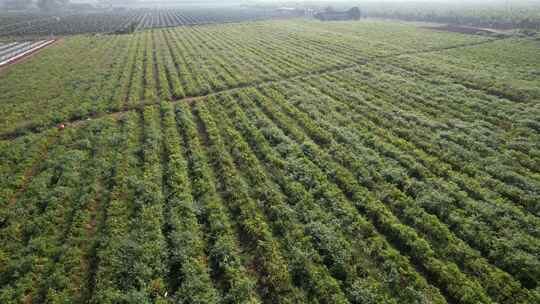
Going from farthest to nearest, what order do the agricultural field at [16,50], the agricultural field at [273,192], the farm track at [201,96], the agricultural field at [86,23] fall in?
the agricultural field at [86,23] < the agricultural field at [16,50] < the farm track at [201,96] < the agricultural field at [273,192]

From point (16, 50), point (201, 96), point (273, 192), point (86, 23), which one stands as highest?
point (86, 23)

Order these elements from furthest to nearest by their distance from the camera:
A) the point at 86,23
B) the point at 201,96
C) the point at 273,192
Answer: the point at 86,23 → the point at 201,96 → the point at 273,192

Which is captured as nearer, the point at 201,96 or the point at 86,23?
the point at 201,96

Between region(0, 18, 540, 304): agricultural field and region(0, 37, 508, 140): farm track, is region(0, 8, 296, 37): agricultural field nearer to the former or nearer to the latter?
region(0, 18, 540, 304): agricultural field

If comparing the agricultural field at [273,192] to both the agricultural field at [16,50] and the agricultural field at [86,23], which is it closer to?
the agricultural field at [16,50]

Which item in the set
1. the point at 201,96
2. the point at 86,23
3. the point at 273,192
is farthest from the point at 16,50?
the point at 86,23

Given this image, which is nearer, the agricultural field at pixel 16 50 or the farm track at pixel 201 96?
the farm track at pixel 201 96

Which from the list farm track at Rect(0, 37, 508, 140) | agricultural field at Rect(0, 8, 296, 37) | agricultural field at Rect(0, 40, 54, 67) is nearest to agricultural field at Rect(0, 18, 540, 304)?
farm track at Rect(0, 37, 508, 140)

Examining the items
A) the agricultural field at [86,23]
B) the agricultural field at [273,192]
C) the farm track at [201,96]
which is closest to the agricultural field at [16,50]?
the agricultural field at [273,192]

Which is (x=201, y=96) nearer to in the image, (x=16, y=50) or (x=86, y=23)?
(x=16, y=50)
